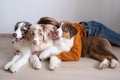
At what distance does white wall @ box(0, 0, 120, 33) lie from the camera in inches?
82.0

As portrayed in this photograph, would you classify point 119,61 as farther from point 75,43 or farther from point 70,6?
point 70,6

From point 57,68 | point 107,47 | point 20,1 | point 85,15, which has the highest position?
point 20,1

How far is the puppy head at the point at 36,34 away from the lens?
1.48 meters

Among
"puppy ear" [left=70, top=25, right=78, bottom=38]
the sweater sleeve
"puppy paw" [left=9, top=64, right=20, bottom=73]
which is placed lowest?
"puppy paw" [left=9, top=64, right=20, bottom=73]

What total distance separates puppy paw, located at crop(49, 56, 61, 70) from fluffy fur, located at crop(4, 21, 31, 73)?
0.57 feet

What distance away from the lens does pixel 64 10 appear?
211 centimetres

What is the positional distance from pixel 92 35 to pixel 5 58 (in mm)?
714

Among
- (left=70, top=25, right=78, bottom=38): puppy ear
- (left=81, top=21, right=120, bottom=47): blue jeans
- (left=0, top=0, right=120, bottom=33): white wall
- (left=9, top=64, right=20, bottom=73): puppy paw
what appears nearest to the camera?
(left=9, top=64, right=20, bottom=73): puppy paw

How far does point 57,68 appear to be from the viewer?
1.53 metres

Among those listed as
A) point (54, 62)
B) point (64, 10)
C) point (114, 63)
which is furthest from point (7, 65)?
point (64, 10)

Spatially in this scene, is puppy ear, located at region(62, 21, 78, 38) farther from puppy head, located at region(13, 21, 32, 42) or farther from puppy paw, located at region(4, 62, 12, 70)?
puppy paw, located at region(4, 62, 12, 70)

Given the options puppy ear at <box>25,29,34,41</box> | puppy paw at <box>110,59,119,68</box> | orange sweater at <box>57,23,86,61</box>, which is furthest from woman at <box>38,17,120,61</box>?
puppy paw at <box>110,59,119,68</box>

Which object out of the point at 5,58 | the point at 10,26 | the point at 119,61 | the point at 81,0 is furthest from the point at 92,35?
the point at 10,26

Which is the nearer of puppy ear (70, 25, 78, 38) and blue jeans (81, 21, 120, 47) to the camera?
puppy ear (70, 25, 78, 38)
